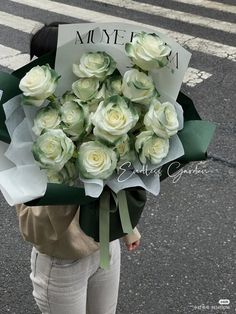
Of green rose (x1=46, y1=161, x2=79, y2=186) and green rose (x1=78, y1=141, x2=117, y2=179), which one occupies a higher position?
green rose (x1=78, y1=141, x2=117, y2=179)

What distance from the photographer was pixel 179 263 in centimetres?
317

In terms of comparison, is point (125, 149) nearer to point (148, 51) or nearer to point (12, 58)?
point (148, 51)

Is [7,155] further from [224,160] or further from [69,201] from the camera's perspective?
[224,160]

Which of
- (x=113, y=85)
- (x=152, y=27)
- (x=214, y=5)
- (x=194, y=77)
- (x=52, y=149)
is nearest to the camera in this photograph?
(x=52, y=149)

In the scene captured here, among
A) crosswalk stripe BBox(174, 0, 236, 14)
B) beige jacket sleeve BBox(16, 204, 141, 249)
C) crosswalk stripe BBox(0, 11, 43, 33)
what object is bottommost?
crosswalk stripe BBox(0, 11, 43, 33)

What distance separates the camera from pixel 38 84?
1.58 metres

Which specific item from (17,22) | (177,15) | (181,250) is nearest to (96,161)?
(181,250)

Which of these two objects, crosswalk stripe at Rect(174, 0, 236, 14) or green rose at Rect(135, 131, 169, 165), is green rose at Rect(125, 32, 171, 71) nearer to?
green rose at Rect(135, 131, 169, 165)

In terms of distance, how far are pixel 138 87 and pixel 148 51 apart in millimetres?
102

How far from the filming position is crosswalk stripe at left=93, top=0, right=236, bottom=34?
7027 mm

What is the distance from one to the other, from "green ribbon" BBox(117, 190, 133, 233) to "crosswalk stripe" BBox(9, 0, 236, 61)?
4.39 m

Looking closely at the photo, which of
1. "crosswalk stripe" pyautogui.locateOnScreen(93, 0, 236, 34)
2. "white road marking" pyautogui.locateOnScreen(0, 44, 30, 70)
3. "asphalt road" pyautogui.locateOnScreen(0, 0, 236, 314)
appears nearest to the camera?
"asphalt road" pyautogui.locateOnScreen(0, 0, 236, 314)

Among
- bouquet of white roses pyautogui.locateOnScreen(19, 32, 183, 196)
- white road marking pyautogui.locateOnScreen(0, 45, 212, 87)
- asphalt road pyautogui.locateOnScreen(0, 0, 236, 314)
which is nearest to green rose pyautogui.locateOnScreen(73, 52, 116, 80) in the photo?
bouquet of white roses pyautogui.locateOnScreen(19, 32, 183, 196)

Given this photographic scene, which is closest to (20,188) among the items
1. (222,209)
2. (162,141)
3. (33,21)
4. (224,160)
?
(162,141)
